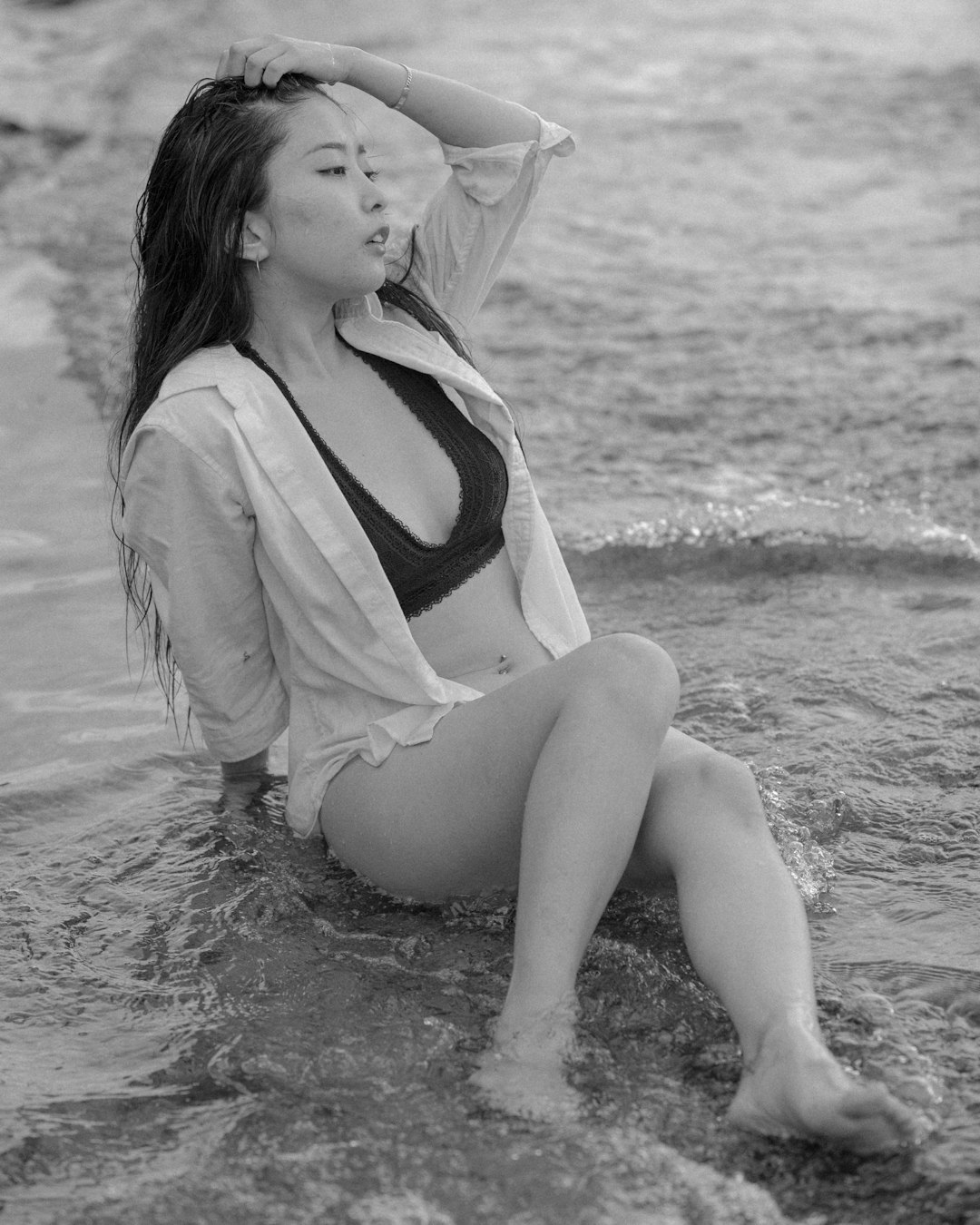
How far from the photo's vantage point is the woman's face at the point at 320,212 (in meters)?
2.51

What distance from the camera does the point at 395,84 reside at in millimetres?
2717

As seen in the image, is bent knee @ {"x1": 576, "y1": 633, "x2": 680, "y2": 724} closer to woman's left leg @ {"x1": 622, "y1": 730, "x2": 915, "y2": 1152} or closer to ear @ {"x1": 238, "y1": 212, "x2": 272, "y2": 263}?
woman's left leg @ {"x1": 622, "y1": 730, "x2": 915, "y2": 1152}

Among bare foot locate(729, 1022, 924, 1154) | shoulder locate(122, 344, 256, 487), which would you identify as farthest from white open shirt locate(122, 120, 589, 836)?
bare foot locate(729, 1022, 924, 1154)

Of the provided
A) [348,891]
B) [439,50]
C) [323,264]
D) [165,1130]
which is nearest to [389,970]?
[348,891]

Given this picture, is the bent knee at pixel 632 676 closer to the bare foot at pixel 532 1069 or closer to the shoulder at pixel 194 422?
the bare foot at pixel 532 1069

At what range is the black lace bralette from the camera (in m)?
2.55

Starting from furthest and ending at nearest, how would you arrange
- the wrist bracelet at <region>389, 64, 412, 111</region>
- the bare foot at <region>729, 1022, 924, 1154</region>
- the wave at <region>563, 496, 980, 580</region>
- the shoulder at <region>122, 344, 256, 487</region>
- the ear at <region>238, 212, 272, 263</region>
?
the wave at <region>563, 496, 980, 580</region>, the wrist bracelet at <region>389, 64, 412, 111</region>, the ear at <region>238, 212, 272, 263</region>, the shoulder at <region>122, 344, 256, 487</region>, the bare foot at <region>729, 1022, 924, 1154</region>

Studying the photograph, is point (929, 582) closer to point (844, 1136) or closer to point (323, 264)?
point (323, 264)

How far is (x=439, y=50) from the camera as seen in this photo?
31.3ft

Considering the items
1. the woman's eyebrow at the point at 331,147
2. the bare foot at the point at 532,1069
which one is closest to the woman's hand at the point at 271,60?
the woman's eyebrow at the point at 331,147

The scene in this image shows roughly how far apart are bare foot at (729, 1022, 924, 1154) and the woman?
0.11 meters

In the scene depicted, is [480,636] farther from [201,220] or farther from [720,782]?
[201,220]

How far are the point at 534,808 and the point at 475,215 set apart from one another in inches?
44.2

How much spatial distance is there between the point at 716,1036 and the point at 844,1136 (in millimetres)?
340
